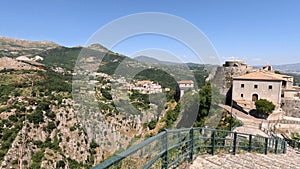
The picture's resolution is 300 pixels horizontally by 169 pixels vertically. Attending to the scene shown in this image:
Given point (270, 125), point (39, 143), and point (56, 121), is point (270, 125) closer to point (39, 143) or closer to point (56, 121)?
point (39, 143)

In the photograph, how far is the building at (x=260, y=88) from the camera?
21.1m

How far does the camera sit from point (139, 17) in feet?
19.1

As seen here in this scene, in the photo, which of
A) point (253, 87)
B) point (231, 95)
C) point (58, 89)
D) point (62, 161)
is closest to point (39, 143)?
point (62, 161)

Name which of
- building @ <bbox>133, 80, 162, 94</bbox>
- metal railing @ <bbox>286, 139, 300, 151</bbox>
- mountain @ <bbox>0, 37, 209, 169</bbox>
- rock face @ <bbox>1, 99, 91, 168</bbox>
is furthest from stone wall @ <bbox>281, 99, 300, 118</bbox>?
rock face @ <bbox>1, 99, 91, 168</bbox>

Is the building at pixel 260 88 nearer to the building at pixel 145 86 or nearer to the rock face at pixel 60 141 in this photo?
the building at pixel 145 86

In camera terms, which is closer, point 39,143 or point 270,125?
point 270,125

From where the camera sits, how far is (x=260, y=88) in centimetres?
2177

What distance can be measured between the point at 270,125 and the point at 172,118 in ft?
33.7

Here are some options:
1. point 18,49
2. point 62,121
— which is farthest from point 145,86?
point 18,49

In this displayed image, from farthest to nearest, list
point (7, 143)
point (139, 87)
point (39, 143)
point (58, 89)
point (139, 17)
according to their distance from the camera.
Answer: point (58, 89), point (39, 143), point (7, 143), point (139, 87), point (139, 17)

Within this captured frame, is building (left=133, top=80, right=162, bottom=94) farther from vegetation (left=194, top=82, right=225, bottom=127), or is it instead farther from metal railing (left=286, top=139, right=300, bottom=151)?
metal railing (left=286, top=139, right=300, bottom=151)

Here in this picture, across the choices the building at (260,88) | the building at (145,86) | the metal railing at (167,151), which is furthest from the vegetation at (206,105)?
the metal railing at (167,151)

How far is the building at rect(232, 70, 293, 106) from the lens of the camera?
2108 cm

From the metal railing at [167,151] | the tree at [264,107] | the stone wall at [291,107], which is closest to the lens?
the metal railing at [167,151]
